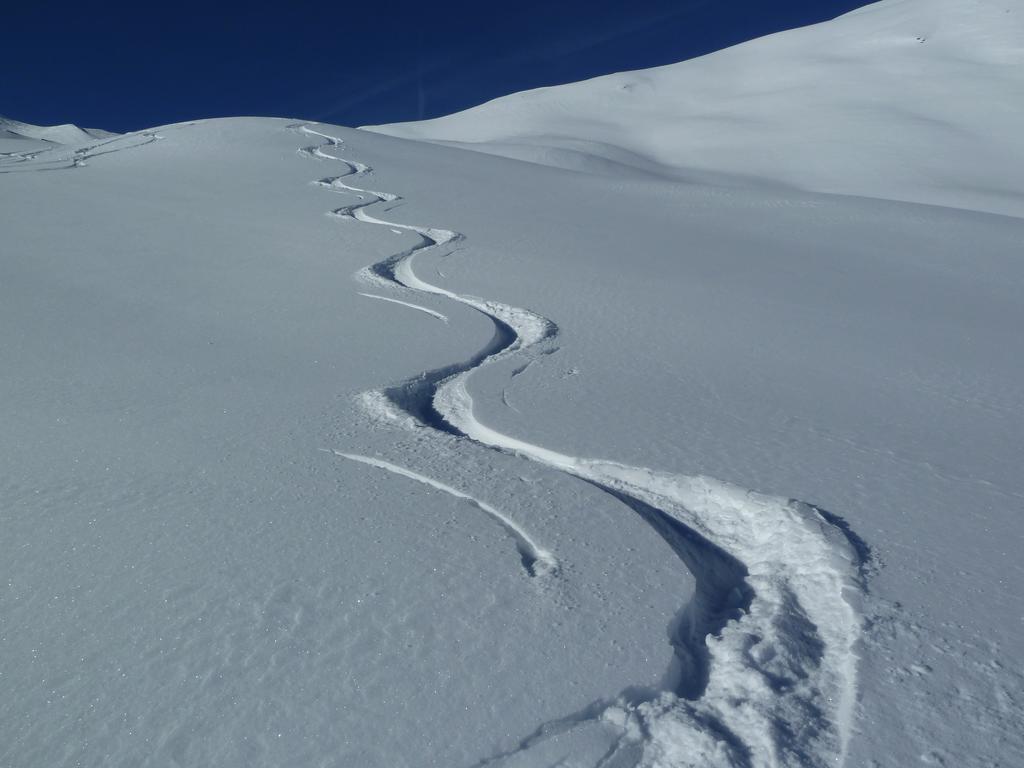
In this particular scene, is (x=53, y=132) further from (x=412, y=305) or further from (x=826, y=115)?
(x=412, y=305)

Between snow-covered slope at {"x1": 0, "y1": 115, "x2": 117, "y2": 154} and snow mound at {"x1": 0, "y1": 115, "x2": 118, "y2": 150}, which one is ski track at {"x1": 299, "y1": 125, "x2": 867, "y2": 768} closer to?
snow-covered slope at {"x1": 0, "y1": 115, "x2": 117, "y2": 154}

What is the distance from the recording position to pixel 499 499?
6.77 ft

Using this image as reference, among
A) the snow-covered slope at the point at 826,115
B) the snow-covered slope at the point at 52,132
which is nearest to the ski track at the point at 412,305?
the snow-covered slope at the point at 826,115

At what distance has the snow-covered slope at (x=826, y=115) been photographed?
13.6m

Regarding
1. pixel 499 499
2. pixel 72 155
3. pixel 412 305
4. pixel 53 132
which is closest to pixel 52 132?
pixel 53 132

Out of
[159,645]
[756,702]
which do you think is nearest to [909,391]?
[756,702]

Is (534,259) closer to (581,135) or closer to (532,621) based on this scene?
(532,621)

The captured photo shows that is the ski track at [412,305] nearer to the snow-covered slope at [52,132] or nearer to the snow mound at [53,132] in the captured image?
the snow-covered slope at [52,132]

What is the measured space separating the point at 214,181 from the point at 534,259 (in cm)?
353

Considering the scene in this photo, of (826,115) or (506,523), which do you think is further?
(826,115)

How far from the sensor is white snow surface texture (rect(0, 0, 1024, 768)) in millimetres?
1369

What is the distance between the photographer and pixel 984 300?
4.37 meters

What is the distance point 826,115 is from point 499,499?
1807 cm

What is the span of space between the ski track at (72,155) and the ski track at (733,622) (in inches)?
277
